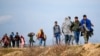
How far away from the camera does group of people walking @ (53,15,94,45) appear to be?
75.9 feet

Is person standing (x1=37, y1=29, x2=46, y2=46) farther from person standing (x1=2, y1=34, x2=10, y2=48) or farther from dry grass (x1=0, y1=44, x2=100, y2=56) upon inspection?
dry grass (x1=0, y1=44, x2=100, y2=56)

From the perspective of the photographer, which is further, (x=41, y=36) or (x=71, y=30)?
(x=41, y=36)

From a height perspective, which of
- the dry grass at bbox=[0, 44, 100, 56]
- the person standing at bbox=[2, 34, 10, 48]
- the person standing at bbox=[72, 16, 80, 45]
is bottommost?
the dry grass at bbox=[0, 44, 100, 56]

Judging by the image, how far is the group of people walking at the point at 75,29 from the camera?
2312 cm

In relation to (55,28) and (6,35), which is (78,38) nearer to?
(55,28)

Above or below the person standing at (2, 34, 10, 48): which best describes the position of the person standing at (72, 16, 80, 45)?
above

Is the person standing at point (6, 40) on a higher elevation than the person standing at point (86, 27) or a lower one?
lower

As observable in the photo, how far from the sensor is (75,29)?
24.1 metres

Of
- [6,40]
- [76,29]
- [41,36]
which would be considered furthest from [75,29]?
[6,40]

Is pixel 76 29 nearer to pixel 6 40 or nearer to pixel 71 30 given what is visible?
pixel 71 30

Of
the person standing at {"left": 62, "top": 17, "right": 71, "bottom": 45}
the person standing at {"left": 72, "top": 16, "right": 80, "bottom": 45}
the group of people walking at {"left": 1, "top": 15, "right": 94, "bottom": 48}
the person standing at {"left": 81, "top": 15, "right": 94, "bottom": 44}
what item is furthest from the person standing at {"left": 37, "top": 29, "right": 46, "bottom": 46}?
the person standing at {"left": 81, "top": 15, "right": 94, "bottom": 44}

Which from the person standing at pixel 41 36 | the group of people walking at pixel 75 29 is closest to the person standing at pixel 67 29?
the group of people walking at pixel 75 29

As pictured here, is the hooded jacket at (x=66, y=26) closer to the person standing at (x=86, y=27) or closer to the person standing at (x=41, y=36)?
the person standing at (x=86, y=27)

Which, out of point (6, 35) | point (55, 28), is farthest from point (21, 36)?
point (55, 28)
